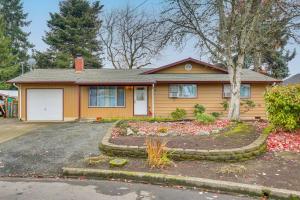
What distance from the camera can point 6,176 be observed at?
686 centimetres

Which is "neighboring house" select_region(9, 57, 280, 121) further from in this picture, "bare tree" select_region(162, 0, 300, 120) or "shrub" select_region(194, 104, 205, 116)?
"bare tree" select_region(162, 0, 300, 120)

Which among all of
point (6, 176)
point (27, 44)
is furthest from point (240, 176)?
point (27, 44)

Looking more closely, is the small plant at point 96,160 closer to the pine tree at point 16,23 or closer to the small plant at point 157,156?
the small plant at point 157,156

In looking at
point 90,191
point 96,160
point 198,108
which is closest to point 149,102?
point 198,108

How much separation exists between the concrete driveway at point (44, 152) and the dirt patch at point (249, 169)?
802 millimetres

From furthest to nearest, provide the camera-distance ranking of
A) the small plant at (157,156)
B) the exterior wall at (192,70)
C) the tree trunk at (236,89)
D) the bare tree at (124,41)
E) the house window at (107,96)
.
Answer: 1. the bare tree at (124,41)
2. the exterior wall at (192,70)
3. the house window at (107,96)
4. the tree trunk at (236,89)
5. the small plant at (157,156)

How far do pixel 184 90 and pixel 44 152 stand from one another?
11854mm

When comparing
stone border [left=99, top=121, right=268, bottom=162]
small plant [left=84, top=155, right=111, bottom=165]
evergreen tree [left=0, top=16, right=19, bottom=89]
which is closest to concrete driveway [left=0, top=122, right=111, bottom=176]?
small plant [left=84, top=155, right=111, bottom=165]

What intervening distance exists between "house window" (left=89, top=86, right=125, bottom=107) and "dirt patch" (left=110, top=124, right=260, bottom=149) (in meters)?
10.1

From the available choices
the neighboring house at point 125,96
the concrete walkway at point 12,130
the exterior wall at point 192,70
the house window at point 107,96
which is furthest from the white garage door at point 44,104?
the exterior wall at point 192,70

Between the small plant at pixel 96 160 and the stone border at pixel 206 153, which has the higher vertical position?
the stone border at pixel 206 153

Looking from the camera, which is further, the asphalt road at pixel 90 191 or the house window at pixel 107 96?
the house window at pixel 107 96

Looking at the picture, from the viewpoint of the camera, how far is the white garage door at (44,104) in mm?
19172

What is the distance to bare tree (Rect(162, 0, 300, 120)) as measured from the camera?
43.7 feet
